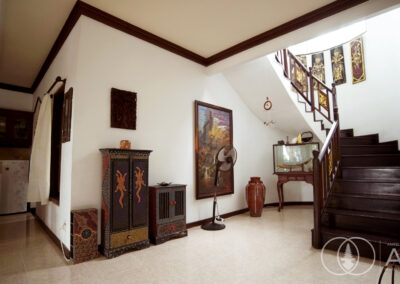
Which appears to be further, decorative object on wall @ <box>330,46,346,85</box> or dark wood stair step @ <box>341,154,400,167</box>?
decorative object on wall @ <box>330,46,346,85</box>

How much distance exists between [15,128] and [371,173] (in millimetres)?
7483

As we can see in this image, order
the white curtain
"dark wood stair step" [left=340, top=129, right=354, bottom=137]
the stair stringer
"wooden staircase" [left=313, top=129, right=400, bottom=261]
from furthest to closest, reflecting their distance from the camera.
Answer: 1. "dark wood stair step" [left=340, top=129, right=354, bottom=137]
2. the stair stringer
3. the white curtain
4. "wooden staircase" [left=313, top=129, right=400, bottom=261]

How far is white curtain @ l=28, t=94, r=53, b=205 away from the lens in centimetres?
383

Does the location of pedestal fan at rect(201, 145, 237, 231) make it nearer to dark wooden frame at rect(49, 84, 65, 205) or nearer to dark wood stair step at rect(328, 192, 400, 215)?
dark wood stair step at rect(328, 192, 400, 215)

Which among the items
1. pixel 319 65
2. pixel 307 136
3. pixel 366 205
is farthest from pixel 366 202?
pixel 319 65

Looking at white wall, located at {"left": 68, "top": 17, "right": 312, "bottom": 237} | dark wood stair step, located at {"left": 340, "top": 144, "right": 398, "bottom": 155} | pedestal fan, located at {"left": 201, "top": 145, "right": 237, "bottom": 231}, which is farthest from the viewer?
dark wood stair step, located at {"left": 340, "top": 144, "right": 398, "bottom": 155}

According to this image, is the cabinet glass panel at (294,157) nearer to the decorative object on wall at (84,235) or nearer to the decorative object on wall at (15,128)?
the decorative object on wall at (84,235)

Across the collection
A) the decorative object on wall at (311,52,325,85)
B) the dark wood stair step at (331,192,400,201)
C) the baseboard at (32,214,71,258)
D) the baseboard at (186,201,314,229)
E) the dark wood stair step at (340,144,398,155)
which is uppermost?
the decorative object on wall at (311,52,325,85)

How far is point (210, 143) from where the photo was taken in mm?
4758

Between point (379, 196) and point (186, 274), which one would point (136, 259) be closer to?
point (186, 274)

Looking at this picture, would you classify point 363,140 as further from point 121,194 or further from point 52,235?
point 52,235

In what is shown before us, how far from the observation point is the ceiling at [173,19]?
125 inches

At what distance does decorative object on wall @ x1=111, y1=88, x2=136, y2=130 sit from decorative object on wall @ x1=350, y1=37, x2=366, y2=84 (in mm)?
5280

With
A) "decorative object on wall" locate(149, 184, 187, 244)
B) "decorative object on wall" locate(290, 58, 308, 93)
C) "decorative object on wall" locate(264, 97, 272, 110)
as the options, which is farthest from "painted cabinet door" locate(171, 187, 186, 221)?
"decorative object on wall" locate(290, 58, 308, 93)
